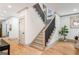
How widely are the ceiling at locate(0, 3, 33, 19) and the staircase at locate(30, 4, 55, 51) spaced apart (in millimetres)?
282

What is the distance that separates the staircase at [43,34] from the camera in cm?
220

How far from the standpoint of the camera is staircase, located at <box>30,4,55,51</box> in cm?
220

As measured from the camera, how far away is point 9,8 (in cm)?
215

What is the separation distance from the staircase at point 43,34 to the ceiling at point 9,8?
0.92 ft

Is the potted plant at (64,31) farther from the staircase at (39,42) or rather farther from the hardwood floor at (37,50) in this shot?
the staircase at (39,42)

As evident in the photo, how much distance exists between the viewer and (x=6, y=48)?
216 cm

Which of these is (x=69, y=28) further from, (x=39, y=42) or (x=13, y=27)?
(x=13, y=27)

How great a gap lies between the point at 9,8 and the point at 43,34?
2.81 ft

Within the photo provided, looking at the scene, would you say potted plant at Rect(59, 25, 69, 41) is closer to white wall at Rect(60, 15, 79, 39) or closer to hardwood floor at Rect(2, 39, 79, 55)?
white wall at Rect(60, 15, 79, 39)

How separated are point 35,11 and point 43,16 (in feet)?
0.64

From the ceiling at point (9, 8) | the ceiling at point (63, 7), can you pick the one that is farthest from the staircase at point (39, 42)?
the ceiling at point (9, 8)

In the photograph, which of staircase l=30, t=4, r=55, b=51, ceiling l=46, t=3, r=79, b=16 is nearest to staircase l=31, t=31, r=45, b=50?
staircase l=30, t=4, r=55, b=51

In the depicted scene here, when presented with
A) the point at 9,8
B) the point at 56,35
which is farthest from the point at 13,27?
the point at 56,35
